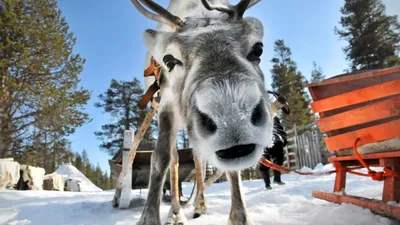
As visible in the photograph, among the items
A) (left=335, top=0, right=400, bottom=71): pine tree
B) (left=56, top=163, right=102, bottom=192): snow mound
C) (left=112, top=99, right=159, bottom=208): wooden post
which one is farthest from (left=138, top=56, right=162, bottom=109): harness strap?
(left=335, top=0, right=400, bottom=71): pine tree

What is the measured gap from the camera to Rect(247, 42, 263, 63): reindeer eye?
214 cm

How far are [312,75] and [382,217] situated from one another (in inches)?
1552

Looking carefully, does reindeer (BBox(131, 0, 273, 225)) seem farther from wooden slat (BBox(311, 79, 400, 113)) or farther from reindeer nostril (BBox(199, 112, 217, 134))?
wooden slat (BBox(311, 79, 400, 113))

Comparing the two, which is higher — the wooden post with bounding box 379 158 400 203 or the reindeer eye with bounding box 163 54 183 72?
the reindeer eye with bounding box 163 54 183 72

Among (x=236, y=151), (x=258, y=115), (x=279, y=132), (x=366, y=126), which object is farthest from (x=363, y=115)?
(x=236, y=151)

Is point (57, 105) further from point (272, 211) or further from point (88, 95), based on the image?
point (272, 211)

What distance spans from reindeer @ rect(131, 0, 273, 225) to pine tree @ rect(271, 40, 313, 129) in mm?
24424

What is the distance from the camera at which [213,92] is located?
62.3 inches

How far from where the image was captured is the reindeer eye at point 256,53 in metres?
2.14

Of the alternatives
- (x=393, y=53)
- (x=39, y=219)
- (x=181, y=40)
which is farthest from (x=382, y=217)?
(x=393, y=53)

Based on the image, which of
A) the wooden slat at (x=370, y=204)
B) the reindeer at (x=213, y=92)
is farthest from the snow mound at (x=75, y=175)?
the wooden slat at (x=370, y=204)

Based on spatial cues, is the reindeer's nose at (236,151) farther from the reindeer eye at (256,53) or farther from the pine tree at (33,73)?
the pine tree at (33,73)

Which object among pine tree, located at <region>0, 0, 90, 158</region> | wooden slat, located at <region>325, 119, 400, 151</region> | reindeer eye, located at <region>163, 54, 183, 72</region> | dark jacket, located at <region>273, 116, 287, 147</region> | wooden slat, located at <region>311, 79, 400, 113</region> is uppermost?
pine tree, located at <region>0, 0, 90, 158</region>

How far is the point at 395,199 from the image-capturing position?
2.44 metres
